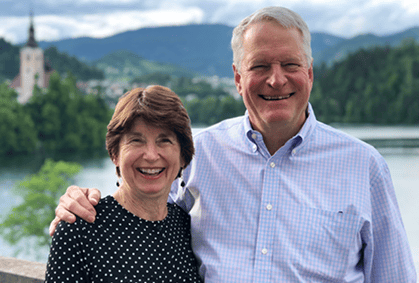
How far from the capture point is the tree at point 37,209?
25.8 meters

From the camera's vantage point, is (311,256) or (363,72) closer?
(311,256)

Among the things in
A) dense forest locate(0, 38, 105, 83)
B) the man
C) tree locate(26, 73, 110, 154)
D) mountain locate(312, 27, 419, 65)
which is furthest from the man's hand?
dense forest locate(0, 38, 105, 83)

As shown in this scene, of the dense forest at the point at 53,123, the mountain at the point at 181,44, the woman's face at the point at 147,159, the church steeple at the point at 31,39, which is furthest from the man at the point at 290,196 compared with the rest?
the church steeple at the point at 31,39

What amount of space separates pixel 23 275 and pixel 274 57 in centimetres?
144

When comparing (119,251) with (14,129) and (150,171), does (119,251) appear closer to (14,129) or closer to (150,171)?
(150,171)

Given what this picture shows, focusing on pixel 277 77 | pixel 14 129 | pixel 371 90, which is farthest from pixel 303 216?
pixel 371 90

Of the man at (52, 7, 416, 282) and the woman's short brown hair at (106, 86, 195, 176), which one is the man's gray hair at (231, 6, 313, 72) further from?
the woman's short brown hair at (106, 86, 195, 176)

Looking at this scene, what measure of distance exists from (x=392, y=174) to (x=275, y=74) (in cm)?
3510

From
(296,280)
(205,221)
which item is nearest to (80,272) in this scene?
(205,221)

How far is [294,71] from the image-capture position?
1720mm

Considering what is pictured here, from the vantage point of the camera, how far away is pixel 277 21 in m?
1.71

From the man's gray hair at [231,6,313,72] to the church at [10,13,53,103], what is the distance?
71.2 m

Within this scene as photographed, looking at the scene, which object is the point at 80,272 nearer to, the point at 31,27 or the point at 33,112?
the point at 33,112

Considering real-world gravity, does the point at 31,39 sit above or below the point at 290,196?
above
